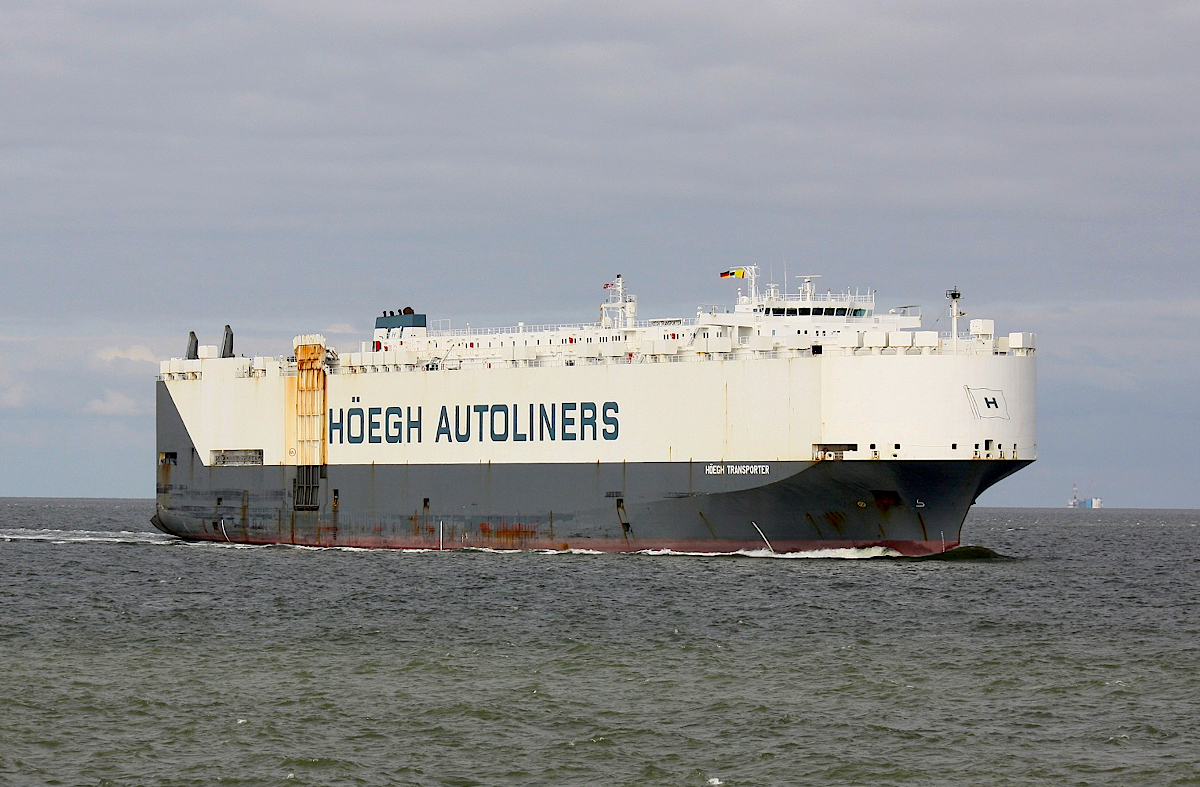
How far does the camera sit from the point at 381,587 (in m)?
39.4

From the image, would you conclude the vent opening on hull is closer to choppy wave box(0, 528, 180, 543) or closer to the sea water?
choppy wave box(0, 528, 180, 543)

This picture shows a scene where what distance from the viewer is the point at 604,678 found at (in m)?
25.5

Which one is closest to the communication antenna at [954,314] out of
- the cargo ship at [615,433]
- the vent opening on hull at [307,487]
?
the cargo ship at [615,433]

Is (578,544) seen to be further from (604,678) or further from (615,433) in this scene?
(604,678)

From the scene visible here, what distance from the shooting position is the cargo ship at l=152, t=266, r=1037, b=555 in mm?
43656

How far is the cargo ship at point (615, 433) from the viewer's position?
4366cm

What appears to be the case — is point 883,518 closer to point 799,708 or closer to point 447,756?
point 799,708

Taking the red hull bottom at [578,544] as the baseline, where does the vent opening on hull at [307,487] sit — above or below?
above

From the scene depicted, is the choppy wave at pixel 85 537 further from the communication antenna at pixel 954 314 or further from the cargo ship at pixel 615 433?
the communication antenna at pixel 954 314

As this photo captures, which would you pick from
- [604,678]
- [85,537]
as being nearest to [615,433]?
[604,678]

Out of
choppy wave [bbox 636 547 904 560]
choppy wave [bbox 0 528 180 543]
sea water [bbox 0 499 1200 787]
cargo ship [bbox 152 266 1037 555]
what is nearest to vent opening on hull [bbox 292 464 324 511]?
cargo ship [bbox 152 266 1037 555]

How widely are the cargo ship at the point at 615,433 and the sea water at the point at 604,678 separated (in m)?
2.62

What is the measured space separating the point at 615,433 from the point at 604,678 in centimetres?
2258

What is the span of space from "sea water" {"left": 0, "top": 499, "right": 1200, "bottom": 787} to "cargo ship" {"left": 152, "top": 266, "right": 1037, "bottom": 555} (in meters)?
2.62
